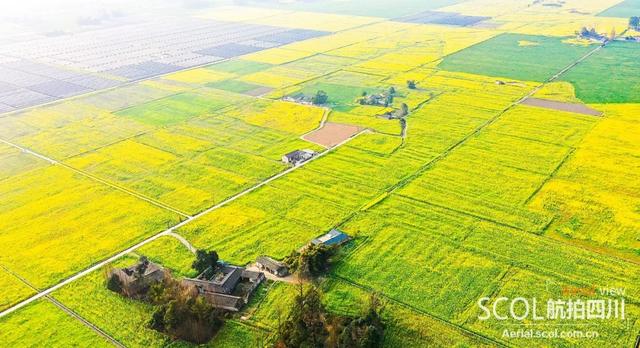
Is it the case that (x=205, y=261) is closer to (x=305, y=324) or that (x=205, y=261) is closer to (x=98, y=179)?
(x=305, y=324)

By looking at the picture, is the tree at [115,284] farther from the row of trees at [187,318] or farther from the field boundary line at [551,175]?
the field boundary line at [551,175]

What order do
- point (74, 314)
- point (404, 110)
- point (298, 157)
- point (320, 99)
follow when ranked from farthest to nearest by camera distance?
point (320, 99)
point (404, 110)
point (298, 157)
point (74, 314)

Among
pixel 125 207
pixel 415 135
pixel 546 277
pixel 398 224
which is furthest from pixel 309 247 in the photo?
pixel 415 135

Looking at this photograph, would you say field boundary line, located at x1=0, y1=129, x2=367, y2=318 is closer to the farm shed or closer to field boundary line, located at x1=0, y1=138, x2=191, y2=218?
field boundary line, located at x1=0, y1=138, x2=191, y2=218

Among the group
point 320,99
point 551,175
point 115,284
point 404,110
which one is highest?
point 320,99

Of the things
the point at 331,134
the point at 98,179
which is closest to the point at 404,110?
the point at 331,134
